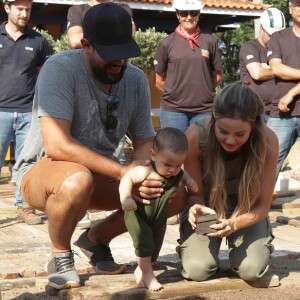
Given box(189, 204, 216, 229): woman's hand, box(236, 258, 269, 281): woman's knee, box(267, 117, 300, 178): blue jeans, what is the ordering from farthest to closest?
box(267, 117, 300, 178): blue jeans, box(236, 258, 269, 281): woman's knee, box(189, 204, 216, 229): woman's hand

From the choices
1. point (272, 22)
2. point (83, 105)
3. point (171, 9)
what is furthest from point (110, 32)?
point (171, 9)

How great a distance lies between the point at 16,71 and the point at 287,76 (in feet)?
8.44

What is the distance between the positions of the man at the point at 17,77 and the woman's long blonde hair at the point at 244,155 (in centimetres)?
339

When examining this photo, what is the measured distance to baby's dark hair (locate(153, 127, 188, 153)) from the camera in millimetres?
4668

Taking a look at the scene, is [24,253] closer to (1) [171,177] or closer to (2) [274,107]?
(1) [171,177]

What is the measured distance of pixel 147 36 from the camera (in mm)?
17953

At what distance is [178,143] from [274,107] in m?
3.33

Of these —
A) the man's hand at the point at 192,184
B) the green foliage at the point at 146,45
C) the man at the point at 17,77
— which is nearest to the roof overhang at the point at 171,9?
the green foliage at the point at 146,45

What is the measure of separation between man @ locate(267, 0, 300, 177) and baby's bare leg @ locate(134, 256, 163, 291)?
3.15 meters

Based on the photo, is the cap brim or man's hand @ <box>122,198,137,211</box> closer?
man's hand @ <box>122,198,137,211</box>

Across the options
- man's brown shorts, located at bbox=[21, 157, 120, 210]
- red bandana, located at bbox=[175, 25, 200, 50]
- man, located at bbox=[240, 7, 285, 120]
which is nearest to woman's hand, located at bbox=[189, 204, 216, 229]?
man's brown shorts, located at bbox=[21, 157, 120, 210]

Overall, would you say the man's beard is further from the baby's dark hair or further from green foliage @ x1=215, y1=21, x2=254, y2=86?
green foliage @ x1=215, y1=21, x2=254, y2=86

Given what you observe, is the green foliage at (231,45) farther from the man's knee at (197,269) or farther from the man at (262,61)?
the man's knee at (197,269)

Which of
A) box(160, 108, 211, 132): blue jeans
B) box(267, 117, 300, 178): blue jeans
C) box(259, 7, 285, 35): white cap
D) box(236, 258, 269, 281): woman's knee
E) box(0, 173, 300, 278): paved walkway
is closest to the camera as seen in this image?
box(236, 258, 269, 281): woman's knee
